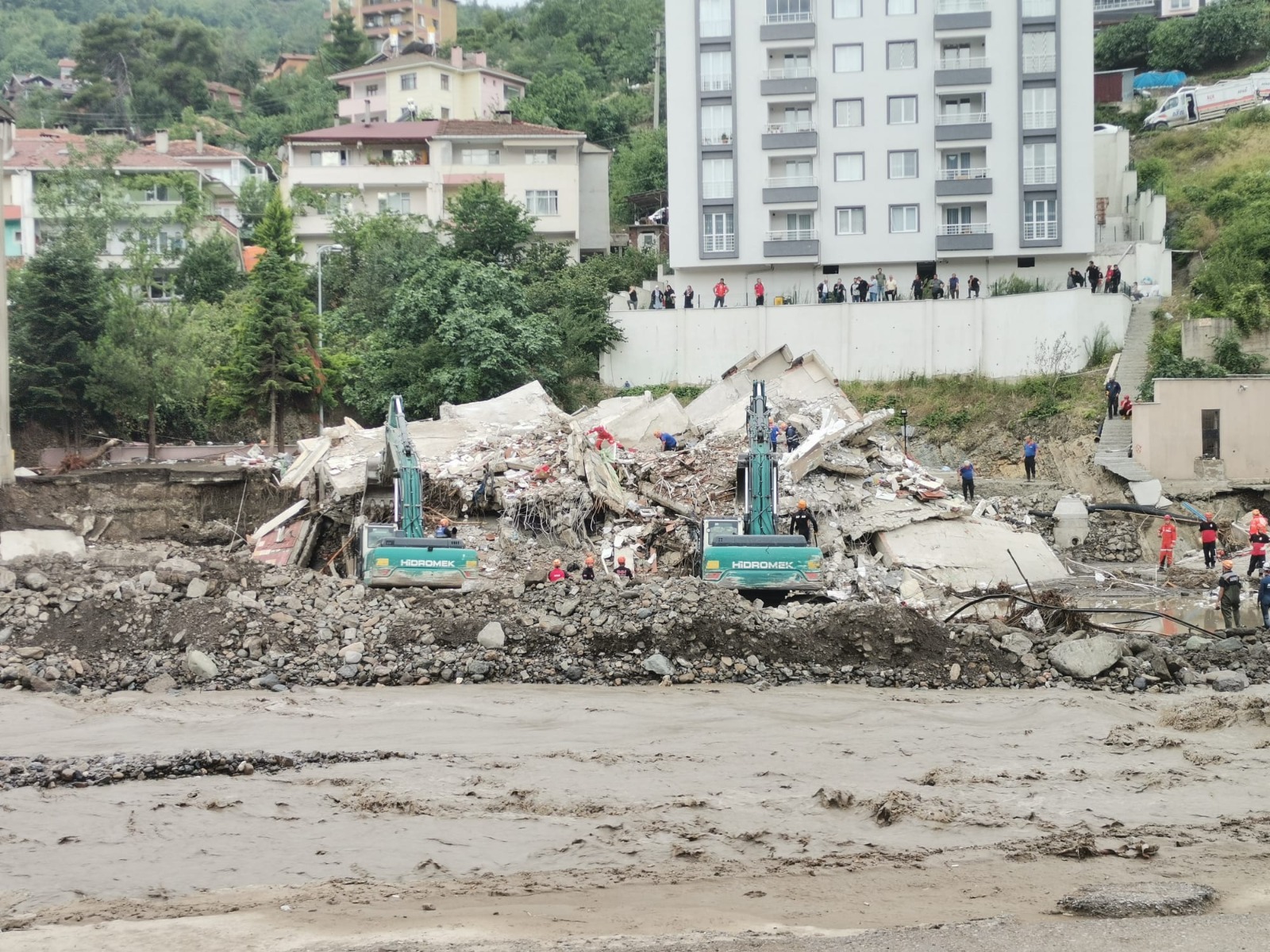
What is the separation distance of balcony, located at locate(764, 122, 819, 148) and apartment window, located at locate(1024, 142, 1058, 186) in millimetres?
6404

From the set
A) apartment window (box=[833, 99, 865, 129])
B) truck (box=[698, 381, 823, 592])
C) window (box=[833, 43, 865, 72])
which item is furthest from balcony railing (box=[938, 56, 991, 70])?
truck (box=[698, 381, 823, 592])

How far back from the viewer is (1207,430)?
3153cm

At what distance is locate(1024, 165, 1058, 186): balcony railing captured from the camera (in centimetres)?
4484

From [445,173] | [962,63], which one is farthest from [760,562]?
[445,173]

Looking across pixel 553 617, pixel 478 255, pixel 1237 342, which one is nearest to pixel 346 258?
pixel 478 255

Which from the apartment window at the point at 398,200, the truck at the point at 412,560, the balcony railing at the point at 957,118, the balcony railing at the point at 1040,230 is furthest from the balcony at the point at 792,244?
the truck at the point at 412,560

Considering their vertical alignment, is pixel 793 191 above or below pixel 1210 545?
above

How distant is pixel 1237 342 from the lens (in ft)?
118

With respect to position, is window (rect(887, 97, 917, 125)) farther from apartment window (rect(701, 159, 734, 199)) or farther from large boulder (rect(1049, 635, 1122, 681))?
large boulder (rect(1049, 635, 1122, 681))

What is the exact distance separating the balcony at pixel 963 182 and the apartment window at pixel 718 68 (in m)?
7.17

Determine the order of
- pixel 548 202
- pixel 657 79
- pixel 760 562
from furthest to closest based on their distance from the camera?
pixel 657 79
pixel 548 202
pixel 760 562

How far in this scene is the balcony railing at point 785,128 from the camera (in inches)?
1811

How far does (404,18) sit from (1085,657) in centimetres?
10275

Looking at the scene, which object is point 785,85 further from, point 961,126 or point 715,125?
point 961,126
